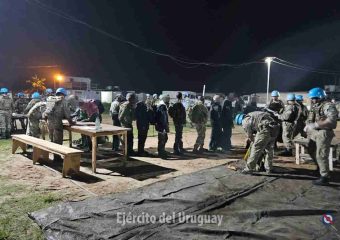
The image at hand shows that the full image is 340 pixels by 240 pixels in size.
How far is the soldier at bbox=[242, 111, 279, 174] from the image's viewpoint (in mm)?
7379

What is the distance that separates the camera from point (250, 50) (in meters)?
51.7

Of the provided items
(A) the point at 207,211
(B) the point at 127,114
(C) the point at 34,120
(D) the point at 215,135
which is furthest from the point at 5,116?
(A) the point at 207,211

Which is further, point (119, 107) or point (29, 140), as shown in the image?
point (119, 107)

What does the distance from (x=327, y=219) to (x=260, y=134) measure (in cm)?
289

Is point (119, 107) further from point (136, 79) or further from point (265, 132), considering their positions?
point (136, 79)

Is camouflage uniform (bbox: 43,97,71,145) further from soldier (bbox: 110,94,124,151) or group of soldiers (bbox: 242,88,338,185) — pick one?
group of soldiers (bbox: 242,88,338,185)

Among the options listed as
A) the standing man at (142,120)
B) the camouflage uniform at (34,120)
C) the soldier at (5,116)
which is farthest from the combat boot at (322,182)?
the soldier at (5,116)

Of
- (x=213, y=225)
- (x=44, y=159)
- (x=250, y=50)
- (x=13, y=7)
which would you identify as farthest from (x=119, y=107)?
(x=250, y=50)

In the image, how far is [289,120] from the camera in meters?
10.2

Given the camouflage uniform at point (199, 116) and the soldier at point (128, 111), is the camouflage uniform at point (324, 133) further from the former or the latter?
the soldier at point (128, 111)

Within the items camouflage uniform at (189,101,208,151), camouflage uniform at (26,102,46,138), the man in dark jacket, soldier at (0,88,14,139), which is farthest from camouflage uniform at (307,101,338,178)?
soldier at (0,88,14,139)

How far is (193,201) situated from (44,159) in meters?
5.36

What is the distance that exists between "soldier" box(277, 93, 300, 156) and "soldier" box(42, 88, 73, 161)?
6905 millimetres

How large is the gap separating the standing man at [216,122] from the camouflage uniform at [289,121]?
2.19 m
